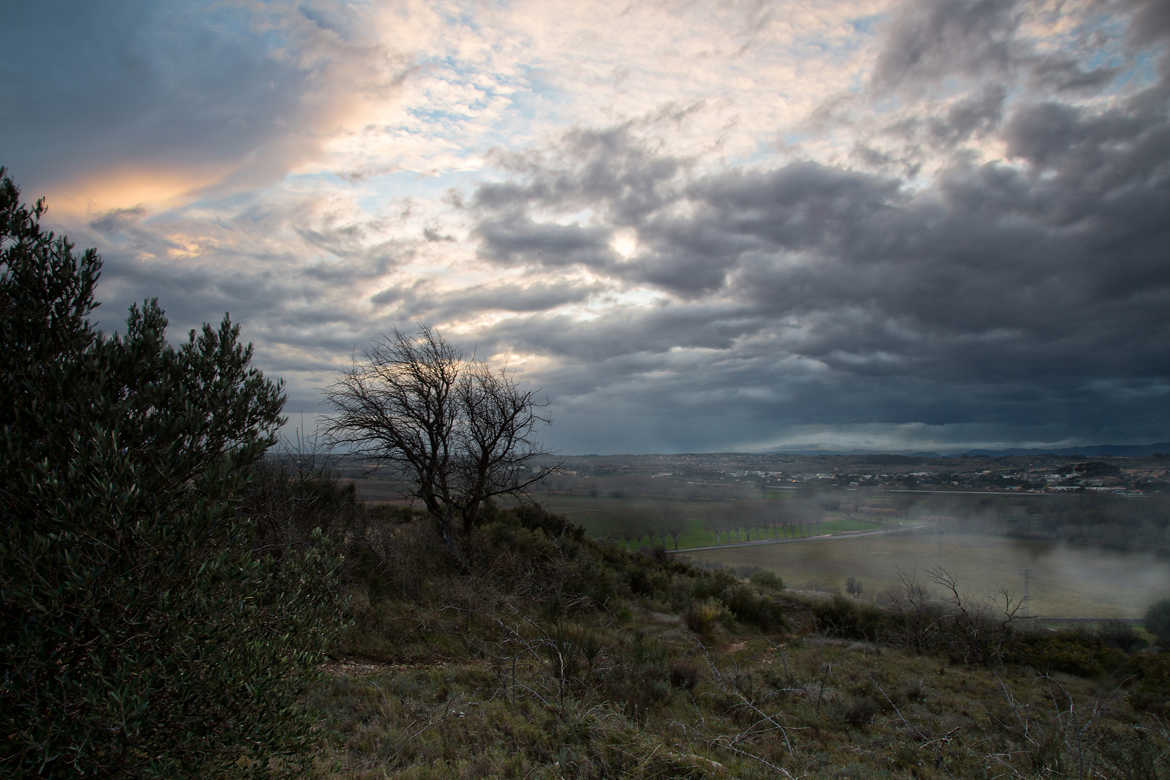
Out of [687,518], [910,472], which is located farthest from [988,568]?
[910,472]

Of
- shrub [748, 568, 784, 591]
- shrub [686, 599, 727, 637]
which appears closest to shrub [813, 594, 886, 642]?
shrub [748, 568, 784, 591]

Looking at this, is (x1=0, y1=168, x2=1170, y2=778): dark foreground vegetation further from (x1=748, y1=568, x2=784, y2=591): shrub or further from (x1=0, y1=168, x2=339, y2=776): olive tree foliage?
(x1=748, y1=568, x2=784, y2=591): shrub

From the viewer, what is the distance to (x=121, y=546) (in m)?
2.89

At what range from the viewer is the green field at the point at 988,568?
31453 millimetres

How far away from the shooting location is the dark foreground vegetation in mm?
2822

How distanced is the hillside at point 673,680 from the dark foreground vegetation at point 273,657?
0.26ft

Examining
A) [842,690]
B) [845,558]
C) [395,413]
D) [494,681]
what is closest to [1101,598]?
[845,558]

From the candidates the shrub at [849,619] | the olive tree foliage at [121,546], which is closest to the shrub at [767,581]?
the shrub at [849,619]

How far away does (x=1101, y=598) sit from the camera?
106ft

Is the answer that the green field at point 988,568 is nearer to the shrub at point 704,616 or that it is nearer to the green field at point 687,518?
the green field at point 687,518

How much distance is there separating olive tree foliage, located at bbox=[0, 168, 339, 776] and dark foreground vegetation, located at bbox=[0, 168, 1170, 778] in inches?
0.6

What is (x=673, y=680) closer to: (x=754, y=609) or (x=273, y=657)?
(x=273, y=657)

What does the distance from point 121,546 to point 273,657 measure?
61.7 inches

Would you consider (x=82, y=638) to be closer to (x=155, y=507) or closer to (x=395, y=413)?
(x=155, y=507)
